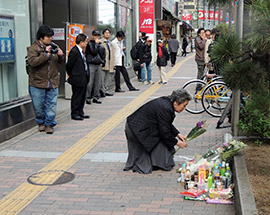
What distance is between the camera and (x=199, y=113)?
378 inches

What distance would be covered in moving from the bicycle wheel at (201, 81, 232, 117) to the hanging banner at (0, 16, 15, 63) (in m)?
4.09

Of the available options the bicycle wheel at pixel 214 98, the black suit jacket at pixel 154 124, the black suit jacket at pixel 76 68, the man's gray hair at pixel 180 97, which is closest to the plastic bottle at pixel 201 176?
the black suit jacket at pixel 154 124

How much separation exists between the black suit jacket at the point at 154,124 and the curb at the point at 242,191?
90cm

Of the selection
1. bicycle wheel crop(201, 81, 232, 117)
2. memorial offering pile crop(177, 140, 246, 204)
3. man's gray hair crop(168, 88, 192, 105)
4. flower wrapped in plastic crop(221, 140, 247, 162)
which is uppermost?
man's gray hair crop(168, 88, 192, 105)

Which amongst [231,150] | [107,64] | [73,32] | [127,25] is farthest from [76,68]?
[127,25]

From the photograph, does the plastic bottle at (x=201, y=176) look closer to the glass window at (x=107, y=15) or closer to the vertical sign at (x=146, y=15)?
the glass window at (x=107, y=15)

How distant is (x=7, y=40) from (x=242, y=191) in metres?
5.12

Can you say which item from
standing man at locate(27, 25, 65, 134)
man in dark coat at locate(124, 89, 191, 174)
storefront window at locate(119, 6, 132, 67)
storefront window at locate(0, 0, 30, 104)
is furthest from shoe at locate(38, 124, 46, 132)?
storefront window at locate(119, 6, 132, 67)

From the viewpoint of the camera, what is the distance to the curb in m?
3.70

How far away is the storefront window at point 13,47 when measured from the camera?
7.40 m

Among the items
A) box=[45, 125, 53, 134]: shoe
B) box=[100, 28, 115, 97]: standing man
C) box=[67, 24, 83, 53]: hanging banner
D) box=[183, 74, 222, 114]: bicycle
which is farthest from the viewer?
box=[100, 28, 115, 97]: standing man

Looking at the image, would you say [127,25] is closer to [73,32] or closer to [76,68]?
[73,32]

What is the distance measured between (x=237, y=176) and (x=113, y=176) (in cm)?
165

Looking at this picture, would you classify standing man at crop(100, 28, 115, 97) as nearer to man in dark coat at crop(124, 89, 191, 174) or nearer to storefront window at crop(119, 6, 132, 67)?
storefront window at crop(119, 6, 132, 67)
